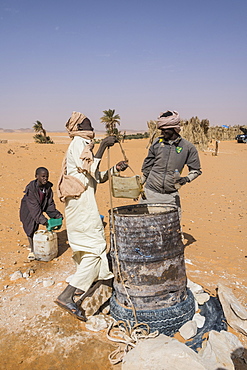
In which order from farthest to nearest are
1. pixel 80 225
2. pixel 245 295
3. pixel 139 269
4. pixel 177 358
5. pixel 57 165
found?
pixel 57 165, pixel 245 295, pixel 80 225, pixel 139 269, pixel 177 358

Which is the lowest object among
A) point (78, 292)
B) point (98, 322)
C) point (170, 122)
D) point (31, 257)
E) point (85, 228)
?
point (31, 257)

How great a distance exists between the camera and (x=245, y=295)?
3.96 metres

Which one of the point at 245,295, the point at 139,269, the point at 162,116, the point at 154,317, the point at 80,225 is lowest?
the point at 245,295

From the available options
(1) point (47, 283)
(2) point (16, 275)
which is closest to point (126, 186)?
(1) point (47, 283)

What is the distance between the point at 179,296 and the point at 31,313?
5.45 feet

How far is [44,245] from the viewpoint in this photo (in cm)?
508

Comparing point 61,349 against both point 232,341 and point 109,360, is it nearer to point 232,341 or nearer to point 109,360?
point 109,360

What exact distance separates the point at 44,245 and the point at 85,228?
1.95 m

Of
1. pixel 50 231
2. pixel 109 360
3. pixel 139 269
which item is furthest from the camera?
pixel 50 231

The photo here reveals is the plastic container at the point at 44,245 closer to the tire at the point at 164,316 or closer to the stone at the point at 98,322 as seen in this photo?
the stone at the point at 98,322

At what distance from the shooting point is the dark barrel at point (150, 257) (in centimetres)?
302

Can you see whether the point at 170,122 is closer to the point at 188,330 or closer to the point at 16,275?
the point at 188,330

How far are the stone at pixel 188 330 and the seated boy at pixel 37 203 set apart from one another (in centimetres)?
277

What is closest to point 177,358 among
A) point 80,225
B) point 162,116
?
point 80,225
